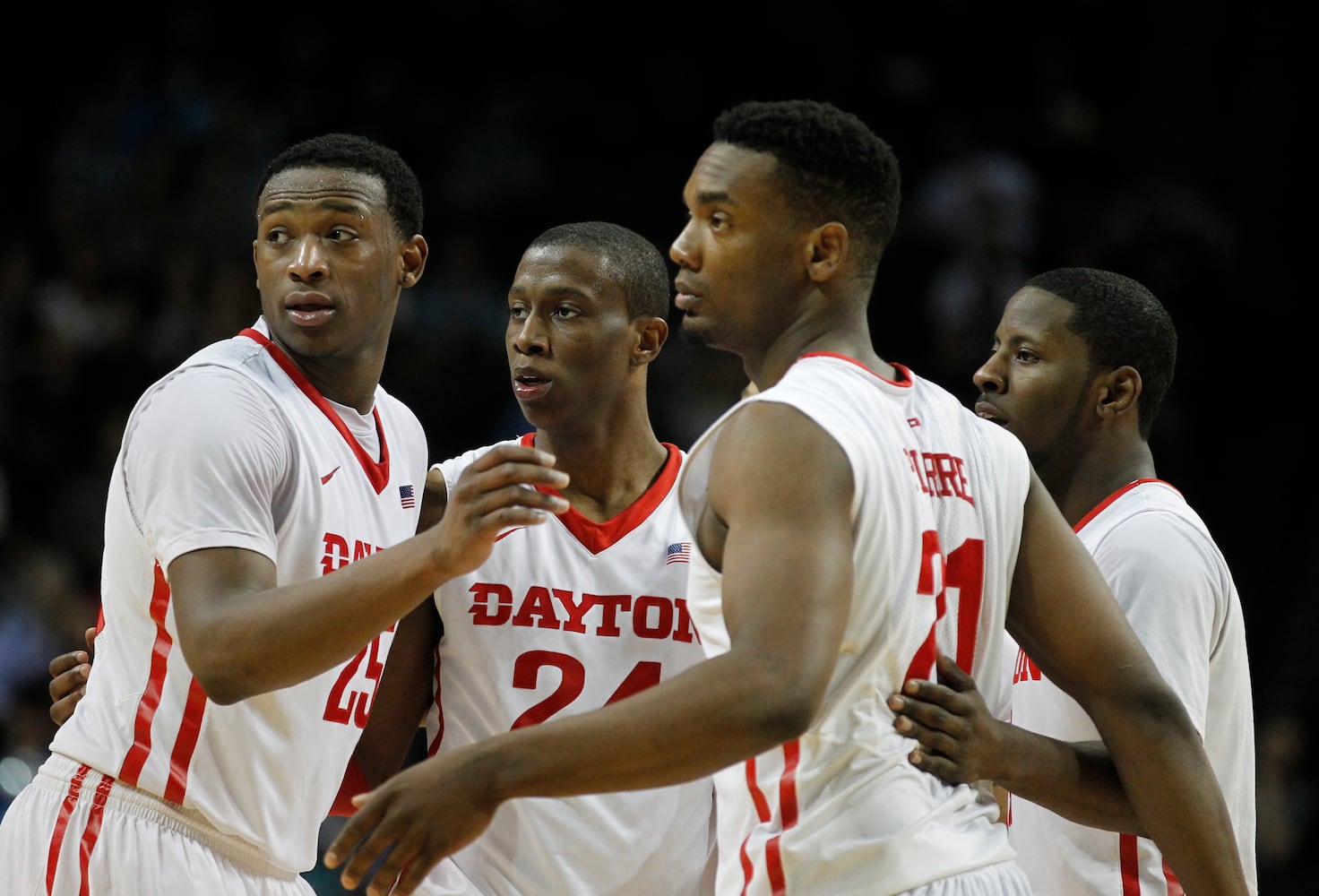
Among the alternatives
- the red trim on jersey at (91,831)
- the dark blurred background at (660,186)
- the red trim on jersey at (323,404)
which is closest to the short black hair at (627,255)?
the red trim on jersey at (323,404)

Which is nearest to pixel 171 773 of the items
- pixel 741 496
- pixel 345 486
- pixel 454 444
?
pixel 345 486

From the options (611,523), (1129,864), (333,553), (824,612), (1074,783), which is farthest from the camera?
(611,523)

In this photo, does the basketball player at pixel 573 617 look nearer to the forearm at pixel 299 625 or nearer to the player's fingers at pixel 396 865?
the forearm at pixel 299 625

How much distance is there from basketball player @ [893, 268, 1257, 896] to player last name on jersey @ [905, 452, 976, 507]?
35 cm

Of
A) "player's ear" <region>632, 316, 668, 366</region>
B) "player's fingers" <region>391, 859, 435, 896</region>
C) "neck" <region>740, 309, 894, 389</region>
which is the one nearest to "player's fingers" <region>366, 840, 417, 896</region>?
"player's fingers" <region>391, 859, 435, 896</region>

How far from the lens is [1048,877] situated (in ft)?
13.5

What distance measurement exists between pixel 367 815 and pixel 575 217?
8735 millimetres

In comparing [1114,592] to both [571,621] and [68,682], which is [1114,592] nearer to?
[571,621]

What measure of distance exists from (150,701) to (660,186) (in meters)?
7.94

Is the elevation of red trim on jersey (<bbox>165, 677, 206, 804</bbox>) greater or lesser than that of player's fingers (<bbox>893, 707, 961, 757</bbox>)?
greater

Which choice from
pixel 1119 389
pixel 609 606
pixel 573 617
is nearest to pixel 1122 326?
pixel 1119 389

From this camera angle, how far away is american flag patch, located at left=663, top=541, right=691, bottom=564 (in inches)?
177

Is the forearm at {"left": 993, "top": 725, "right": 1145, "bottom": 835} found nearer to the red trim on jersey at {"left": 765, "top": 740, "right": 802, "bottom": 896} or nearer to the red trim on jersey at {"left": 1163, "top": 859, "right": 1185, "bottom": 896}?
the red trim on jersey at {"left": 765, "top": 740, "right": 802, "bottom": 896}

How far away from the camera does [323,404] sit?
4086 mm
